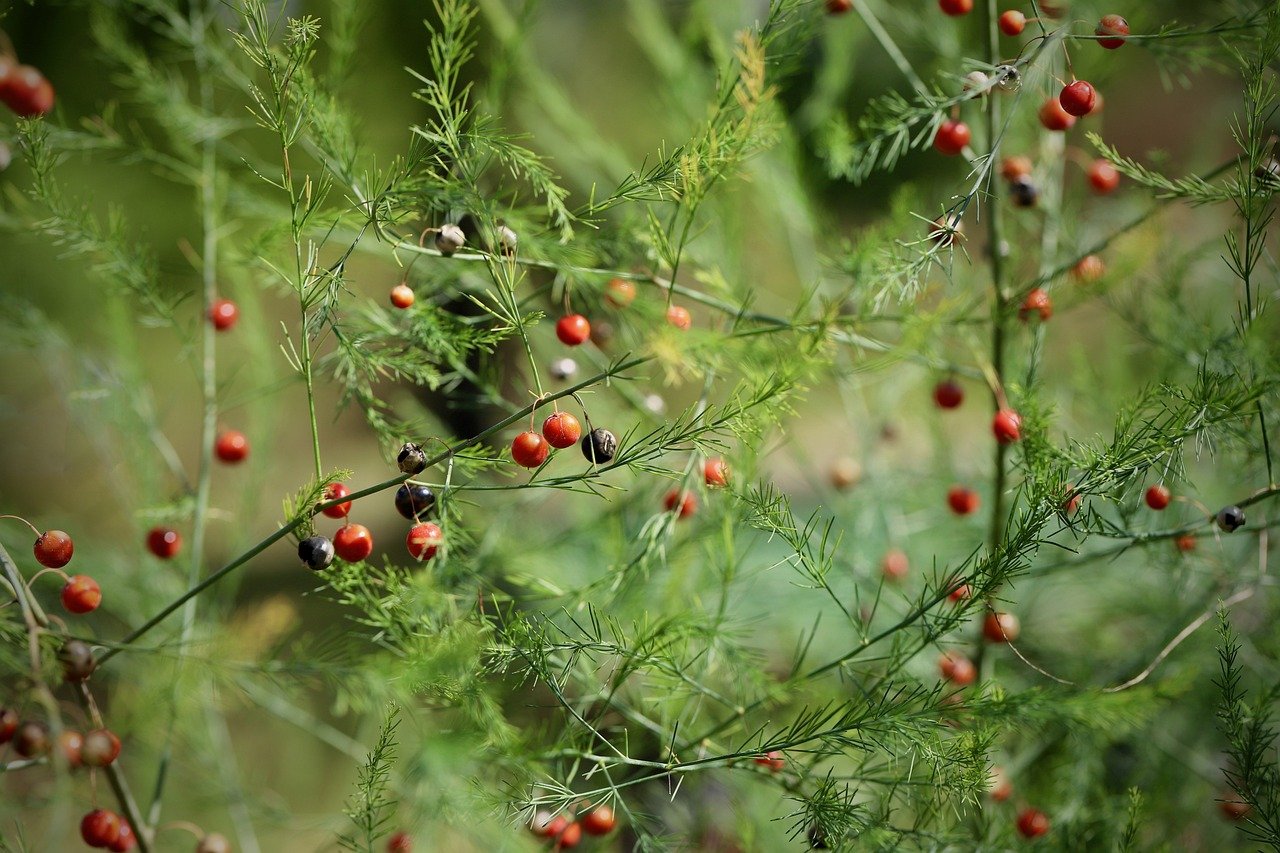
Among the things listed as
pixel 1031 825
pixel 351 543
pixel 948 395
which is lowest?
pixel 1031 825

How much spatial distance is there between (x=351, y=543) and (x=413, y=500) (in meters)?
0.03

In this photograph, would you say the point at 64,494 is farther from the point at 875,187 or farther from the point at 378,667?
the point at 875,187

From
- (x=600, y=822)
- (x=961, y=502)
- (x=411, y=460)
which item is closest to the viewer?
(x=411, y=460)

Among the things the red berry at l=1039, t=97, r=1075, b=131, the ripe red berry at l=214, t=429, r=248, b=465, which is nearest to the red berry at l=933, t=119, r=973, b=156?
the red berry at l=1039, t=97, r=1075, b=131

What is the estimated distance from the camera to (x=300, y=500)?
12.6 inches

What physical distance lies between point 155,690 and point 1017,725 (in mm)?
467

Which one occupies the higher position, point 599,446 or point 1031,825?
point 599,446

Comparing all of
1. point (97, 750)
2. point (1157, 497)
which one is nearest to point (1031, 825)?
point (1157, 497)

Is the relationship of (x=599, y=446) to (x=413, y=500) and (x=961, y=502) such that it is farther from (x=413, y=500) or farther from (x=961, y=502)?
(x=961, y=502)

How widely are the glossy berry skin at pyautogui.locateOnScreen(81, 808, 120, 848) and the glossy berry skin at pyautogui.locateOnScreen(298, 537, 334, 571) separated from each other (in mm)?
167

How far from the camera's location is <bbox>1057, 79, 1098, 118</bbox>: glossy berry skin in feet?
1.14

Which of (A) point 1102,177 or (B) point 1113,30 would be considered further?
(A) point 1102,177

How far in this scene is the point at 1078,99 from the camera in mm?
348

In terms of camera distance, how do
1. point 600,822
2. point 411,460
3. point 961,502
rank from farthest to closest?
point 961,502 < point 600,822 < point 411,460
